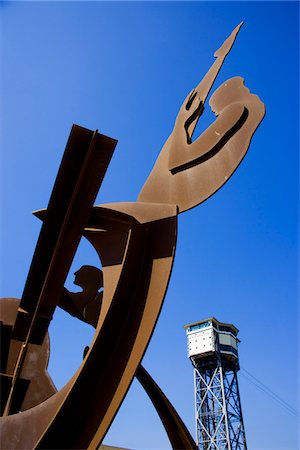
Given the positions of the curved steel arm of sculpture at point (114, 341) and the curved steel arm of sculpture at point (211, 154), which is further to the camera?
the curved steel arm of sculpture at point (211, 154)

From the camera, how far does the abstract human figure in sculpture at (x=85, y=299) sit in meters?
6.60

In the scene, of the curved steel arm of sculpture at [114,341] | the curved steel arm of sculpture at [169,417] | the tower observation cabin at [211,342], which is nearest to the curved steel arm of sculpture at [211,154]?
the curved steel arm of sculpture at [114,341]

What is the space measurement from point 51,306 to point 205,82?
156 inches

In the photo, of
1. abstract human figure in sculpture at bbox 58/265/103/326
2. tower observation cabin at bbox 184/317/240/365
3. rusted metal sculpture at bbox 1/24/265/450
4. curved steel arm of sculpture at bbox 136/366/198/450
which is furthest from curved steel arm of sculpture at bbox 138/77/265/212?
tower observation cabin at bbox 184/317/240/365

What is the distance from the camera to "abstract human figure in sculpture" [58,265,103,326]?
6598 millimetres

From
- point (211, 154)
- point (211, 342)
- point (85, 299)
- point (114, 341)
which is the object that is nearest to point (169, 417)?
point (114, 341)

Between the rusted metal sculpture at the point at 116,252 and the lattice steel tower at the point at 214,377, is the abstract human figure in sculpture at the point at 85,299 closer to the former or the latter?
the rusted metal sculpture at the point at 116,252

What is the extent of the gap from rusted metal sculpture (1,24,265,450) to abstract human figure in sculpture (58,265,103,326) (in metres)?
0.86

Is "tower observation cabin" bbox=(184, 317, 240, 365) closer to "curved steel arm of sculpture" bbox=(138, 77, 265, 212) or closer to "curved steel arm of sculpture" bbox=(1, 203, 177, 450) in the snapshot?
"curved steel arm of sculpture" bbox=(138, 77, 265, 212)

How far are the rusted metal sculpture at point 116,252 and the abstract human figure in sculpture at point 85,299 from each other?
86 cm

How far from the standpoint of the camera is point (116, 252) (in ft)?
16.5

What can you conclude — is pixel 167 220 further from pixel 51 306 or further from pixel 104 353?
pixel 51 306

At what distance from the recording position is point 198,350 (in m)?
29.8

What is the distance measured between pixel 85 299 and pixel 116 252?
1944 millimetres
